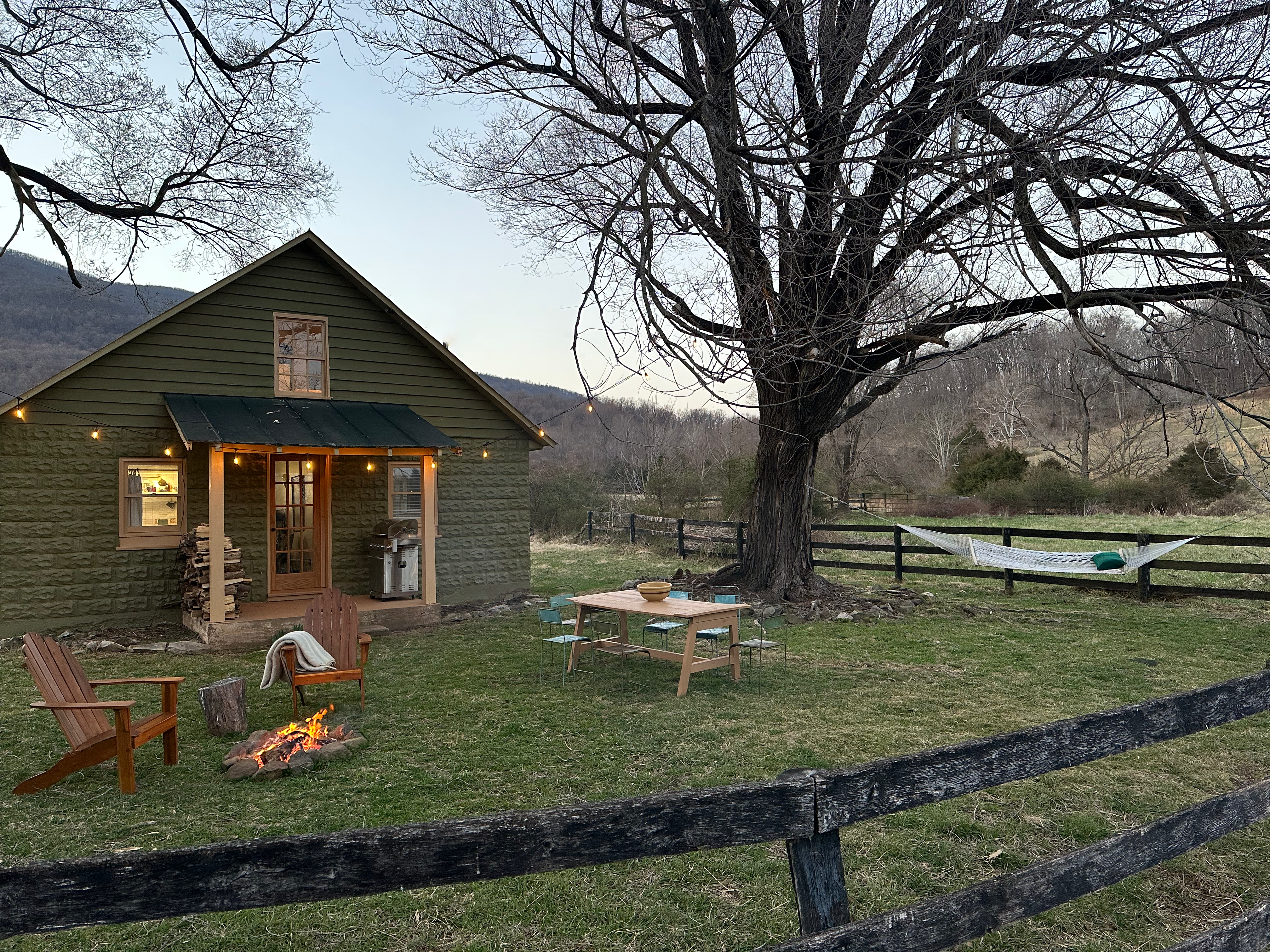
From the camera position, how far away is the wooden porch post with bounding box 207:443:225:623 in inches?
373

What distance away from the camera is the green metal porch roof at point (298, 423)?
9695 millimetres

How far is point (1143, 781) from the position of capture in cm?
482

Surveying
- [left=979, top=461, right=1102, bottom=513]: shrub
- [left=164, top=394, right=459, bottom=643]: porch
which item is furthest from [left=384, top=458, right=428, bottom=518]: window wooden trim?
[left=979, top=461, right=1102, bottom=513]: shrub

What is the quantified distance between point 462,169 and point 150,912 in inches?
285

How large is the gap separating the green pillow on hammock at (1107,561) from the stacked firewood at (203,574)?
35.0 ft

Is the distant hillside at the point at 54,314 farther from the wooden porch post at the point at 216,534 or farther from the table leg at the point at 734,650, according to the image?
the table leg at the point at 734,650

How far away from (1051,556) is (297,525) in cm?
1034

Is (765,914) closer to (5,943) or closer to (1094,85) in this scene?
(5,943)

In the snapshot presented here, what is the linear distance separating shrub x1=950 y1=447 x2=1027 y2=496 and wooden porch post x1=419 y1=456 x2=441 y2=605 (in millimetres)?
20499

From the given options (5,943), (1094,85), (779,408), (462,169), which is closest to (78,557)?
(462,169)

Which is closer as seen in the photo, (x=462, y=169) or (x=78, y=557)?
(x=462, y=169)

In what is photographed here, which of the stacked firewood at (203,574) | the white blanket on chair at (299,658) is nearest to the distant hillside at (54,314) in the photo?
the stacked firewood at (203,574)

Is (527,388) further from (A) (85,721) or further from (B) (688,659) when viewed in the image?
(A) (85,721)


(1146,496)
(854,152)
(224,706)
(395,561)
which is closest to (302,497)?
(395,561)
